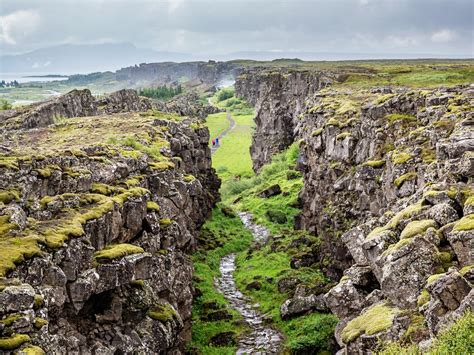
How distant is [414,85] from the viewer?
10619 centimetres

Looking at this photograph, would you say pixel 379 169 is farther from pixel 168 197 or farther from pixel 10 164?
pixel 10 164

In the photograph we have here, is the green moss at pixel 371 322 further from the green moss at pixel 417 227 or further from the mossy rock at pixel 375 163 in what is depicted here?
the mossy rock at pixel 375 163

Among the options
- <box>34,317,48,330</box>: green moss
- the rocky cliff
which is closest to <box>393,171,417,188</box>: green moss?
the rocky cliff

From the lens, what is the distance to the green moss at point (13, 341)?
966 inches

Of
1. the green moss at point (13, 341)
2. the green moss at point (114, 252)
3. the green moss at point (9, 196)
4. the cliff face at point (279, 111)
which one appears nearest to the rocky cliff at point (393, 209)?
the green moss at point (114, 252)

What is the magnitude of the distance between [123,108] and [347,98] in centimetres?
5252

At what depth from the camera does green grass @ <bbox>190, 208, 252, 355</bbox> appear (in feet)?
182

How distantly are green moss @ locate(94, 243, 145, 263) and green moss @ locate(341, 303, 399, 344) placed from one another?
15546mm

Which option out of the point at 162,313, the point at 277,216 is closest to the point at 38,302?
the point at 162,313

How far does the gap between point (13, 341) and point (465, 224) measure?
2408cm

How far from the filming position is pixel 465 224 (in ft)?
98.8

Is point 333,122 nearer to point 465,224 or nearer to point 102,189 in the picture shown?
point 102,189

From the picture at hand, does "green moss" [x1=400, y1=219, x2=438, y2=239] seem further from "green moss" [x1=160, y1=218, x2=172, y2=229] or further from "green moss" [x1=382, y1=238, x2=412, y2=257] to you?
"green moss" [x1=160, y1=218, x2=172, y2=229]

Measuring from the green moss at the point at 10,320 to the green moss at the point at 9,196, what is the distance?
12525mm
